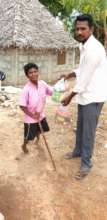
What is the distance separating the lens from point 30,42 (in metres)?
13.7

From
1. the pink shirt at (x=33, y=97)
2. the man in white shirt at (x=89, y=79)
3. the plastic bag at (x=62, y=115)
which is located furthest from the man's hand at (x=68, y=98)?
the plastic bag at (x=62, y=115)

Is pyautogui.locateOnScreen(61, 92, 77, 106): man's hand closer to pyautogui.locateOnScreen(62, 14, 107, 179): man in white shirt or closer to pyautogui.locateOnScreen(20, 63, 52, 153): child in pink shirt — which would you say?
pyautogui.locateOnScreen(62, 14, 107, 179): man in white shirt

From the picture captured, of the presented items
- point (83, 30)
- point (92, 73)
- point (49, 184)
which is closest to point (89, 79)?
point (92, 73)

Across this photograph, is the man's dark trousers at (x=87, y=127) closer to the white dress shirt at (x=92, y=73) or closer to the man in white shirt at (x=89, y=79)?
the man in white shirt at (x=89, y=79)

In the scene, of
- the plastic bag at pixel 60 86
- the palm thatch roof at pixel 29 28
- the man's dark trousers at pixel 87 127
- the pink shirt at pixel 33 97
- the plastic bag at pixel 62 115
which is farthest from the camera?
the palm thatch roof at pixel 29 28

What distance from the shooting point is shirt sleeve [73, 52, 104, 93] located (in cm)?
440

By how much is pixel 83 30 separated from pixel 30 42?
9.44 m

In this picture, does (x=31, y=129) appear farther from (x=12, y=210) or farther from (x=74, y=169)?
(x=12, y=210)

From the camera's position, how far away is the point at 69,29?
20.5m

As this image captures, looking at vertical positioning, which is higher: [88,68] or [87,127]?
[88,68]

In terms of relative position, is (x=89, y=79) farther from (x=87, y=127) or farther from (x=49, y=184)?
(x=49, y=184)

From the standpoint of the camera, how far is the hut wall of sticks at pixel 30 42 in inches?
542

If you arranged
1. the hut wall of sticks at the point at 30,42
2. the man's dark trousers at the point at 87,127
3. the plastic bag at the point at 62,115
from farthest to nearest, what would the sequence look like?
the hut wall of sticks at the point at 30,42 < the plastic bag at the point at 62,115 < the man's dark trousers at the point at 87,127

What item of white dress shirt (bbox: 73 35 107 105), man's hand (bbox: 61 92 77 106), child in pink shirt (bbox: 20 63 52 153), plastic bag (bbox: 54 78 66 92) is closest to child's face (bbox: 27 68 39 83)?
child in pink shirt (bbox: 20 63 52 153)
